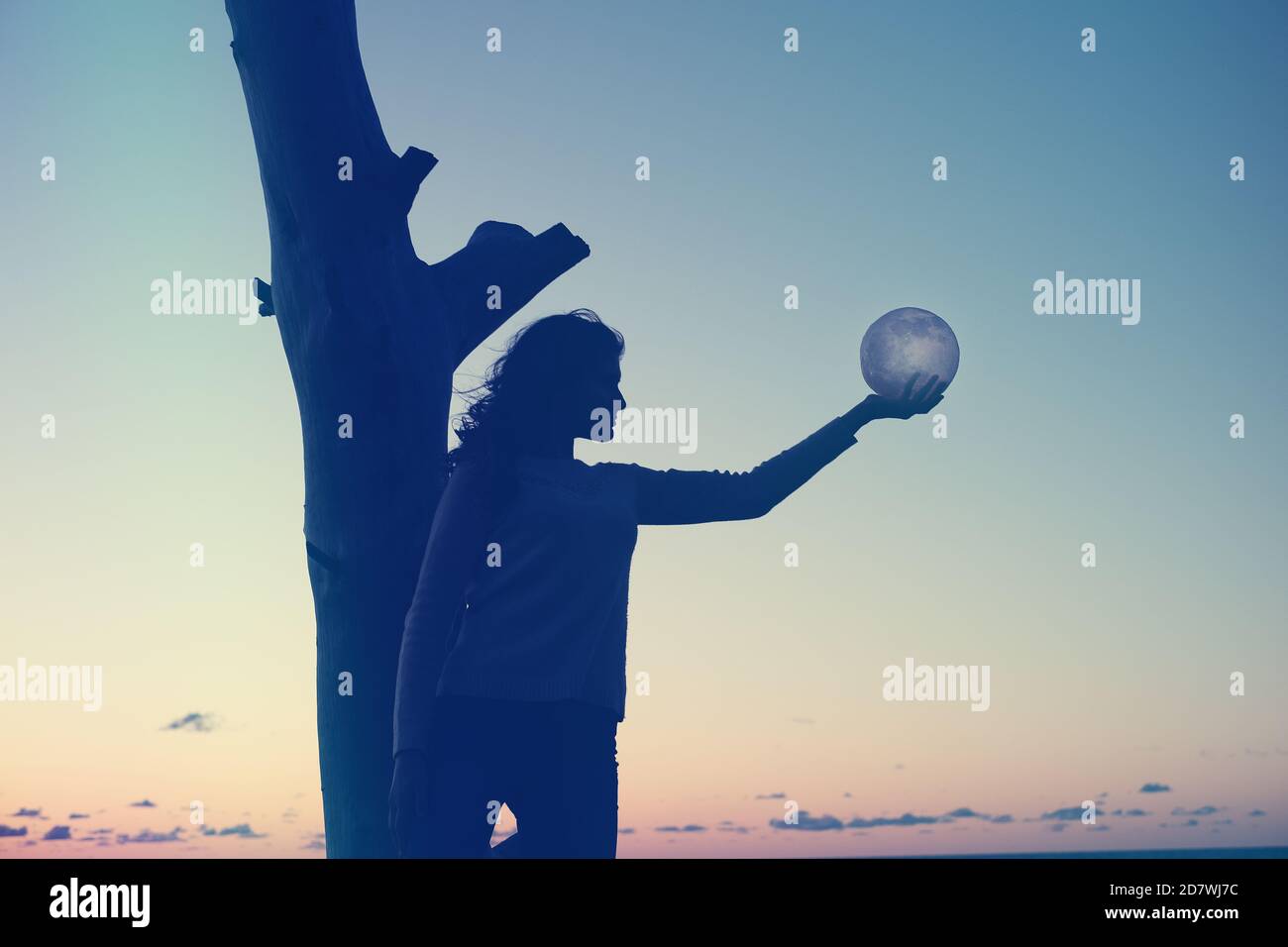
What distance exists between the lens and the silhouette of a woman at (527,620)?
11.7 ft

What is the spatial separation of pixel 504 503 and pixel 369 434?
5.50ft

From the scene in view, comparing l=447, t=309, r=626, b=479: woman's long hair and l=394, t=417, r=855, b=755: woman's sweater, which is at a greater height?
l=447, t=309, r=626, b=479: woman's long hair

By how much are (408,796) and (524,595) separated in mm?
626

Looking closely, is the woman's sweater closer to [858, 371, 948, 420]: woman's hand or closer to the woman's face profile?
the woman's face profile

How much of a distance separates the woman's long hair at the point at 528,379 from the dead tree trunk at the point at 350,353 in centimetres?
136

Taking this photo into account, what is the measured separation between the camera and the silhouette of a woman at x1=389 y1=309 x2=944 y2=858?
3.56 metres

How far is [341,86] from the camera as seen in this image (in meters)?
5.51

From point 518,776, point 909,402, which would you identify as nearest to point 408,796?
point 518,776

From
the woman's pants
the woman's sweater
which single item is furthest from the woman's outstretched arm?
the woman's pants

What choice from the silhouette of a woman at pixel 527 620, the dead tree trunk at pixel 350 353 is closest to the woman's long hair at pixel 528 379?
the silhouette of a woman at pixel 527 620

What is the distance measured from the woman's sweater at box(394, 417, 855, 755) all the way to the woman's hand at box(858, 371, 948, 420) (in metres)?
1.04

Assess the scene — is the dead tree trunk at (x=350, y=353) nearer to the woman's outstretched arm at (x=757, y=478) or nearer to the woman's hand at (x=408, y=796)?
the woman's outstretched arm at (x=757, y=478)
